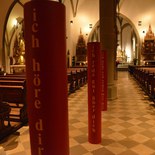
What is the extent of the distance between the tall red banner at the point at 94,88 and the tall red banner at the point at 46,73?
71.8 inches

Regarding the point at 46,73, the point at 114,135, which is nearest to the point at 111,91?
the point at 114,135

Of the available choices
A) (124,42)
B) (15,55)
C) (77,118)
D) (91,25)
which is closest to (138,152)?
(77,118)

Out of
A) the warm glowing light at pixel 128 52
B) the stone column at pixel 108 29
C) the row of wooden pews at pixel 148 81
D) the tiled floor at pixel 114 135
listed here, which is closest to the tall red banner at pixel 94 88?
the tiled floor at pixel 114 135

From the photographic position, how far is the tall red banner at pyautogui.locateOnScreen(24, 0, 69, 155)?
1476mm

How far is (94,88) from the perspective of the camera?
3.48m

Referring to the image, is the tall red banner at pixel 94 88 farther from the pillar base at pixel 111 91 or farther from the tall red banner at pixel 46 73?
the pillar base at pixel 111 91

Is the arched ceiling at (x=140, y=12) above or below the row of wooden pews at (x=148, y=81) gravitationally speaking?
above

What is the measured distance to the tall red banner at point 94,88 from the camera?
343 cm

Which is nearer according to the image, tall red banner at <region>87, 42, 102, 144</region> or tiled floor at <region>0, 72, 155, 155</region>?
tiled floor at <region>0, 72, 155, 155</region>

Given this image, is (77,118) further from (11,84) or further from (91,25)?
(91,25)

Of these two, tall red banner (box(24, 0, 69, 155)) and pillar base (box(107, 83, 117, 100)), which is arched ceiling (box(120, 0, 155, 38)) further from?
tall red banner (box(24, 0, 69, 155))

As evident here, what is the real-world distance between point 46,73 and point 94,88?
2.04m

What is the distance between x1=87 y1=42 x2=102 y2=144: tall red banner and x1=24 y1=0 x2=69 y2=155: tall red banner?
1824mm

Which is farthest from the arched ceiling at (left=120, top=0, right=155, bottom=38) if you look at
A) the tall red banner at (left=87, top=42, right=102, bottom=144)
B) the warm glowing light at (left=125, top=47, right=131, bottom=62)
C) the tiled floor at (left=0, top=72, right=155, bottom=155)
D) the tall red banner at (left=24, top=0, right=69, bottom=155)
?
the tall red banner at (left=24, top=0, right=69, bottom=155)
